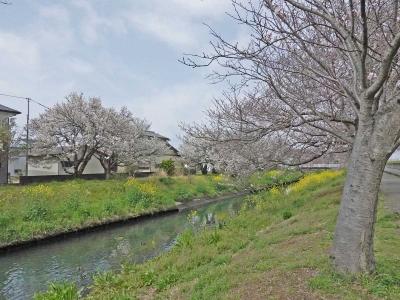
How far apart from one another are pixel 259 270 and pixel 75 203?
1597 centimetres

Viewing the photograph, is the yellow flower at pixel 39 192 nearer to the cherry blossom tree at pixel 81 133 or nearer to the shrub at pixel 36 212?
the shrub at pixel 36 212

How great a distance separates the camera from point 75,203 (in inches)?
796

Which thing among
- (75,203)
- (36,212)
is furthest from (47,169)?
(36,212)

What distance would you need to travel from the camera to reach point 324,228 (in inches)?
349

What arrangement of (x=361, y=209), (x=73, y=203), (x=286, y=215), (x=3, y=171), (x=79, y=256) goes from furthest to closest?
(x=3, y=171) → (x=73, y=203) → (x=79, y=256) → (x=286, y=215) → (x=361, y=209)

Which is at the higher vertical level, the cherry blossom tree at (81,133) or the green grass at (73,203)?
the cherry blossom tree at (81,133)

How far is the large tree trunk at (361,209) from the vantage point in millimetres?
4816

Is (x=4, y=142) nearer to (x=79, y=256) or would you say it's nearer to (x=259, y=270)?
(x=79, y=256)

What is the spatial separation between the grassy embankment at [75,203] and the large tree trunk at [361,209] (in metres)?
9.28

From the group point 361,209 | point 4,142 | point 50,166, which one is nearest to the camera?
point 361,209

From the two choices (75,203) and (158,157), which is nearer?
(75,203)

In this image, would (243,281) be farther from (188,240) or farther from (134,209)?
(134,209)

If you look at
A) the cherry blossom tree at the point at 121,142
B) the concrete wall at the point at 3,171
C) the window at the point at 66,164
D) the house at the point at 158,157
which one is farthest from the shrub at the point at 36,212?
the house at the point at 158,157

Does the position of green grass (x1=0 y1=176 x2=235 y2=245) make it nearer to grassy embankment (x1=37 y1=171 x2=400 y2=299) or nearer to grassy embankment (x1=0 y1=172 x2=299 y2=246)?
grassy embankment (x1=0 y1=172 x2=299 y2=246)
